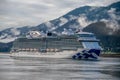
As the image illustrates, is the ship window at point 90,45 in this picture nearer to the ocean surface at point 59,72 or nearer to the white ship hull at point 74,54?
the white ship hull at point 74,54

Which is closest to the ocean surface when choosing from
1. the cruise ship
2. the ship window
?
the cruise ship

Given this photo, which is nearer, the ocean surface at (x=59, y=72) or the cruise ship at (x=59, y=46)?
the ocean surface at (x=59, y=72)

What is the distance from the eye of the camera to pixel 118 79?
176 feet

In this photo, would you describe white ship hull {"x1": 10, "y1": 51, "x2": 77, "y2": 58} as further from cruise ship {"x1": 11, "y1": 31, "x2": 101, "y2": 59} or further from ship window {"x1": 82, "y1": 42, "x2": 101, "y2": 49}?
ship window {"x1": 82, "y1": 42, "x2": 101, "y2": 49}

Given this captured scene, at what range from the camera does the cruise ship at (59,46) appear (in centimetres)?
14600

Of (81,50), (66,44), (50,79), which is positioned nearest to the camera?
(50,79)

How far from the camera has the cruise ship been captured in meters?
146

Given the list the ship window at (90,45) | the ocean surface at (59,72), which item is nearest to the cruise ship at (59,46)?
the ship window at (90,45)

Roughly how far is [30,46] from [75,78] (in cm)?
11830

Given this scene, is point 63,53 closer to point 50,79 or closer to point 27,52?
point 27,52

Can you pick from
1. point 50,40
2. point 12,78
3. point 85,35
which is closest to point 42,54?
point 50,40

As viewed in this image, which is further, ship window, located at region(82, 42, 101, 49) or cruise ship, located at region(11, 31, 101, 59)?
ship window, located at region(82, 42, 101, 49)

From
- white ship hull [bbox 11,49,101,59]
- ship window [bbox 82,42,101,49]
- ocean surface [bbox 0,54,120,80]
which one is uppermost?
ship window [bbox 82,42,101,49]

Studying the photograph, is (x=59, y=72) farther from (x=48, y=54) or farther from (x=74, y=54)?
(x=48, y=54)
